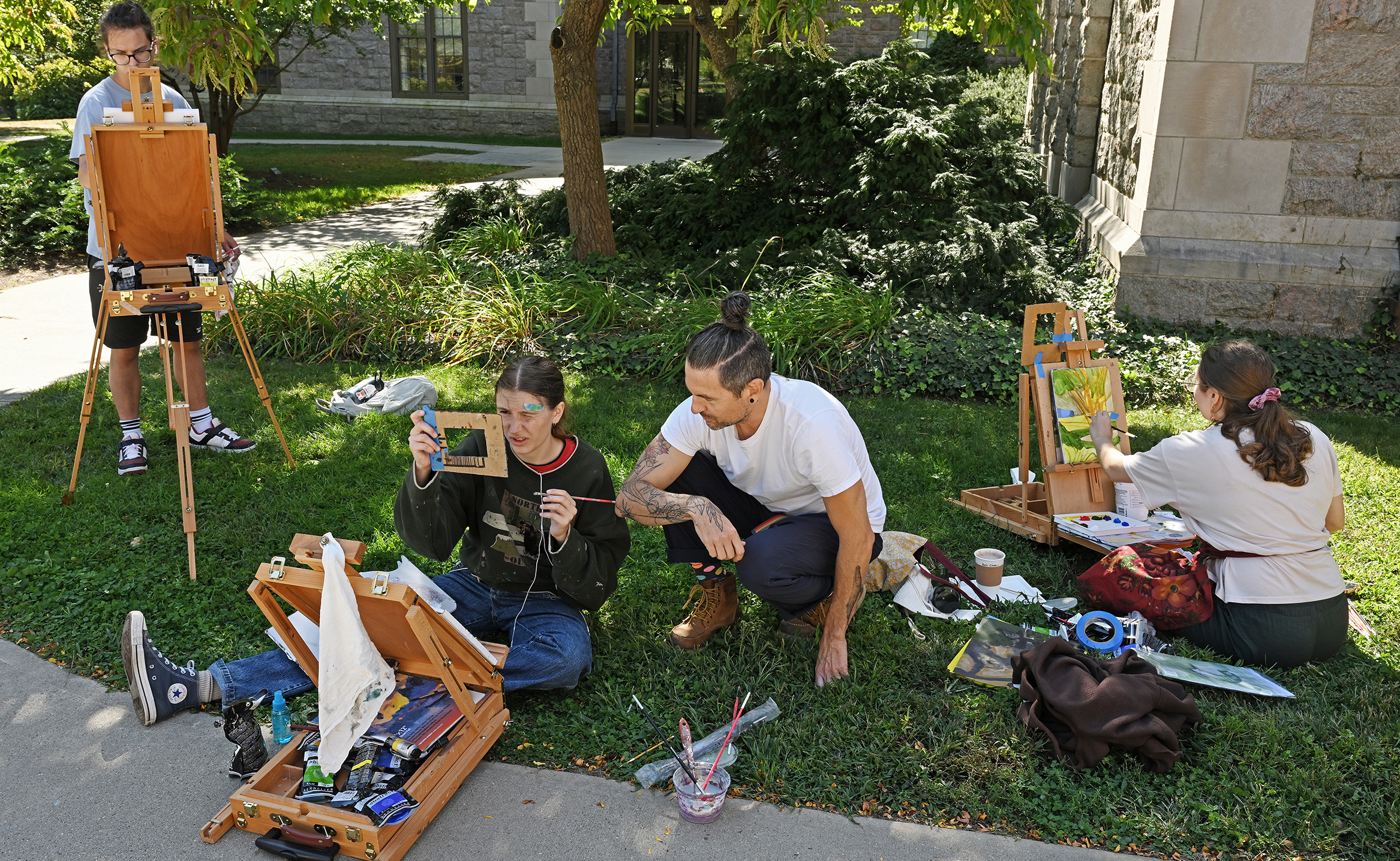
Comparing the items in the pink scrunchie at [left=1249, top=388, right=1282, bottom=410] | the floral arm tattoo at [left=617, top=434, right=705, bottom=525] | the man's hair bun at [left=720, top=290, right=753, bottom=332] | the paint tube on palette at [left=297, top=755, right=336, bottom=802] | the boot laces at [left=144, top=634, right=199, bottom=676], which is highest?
the man's hair bun at [left=720, top=290, right=753, bottom=332]

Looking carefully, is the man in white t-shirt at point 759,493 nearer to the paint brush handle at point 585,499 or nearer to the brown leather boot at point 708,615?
the brown leather boot at point 708,615

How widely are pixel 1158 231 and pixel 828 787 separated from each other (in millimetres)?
5328

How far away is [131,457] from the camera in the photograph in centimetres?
487

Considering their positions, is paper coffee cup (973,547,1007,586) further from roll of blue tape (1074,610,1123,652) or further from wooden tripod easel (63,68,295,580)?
wooden tripod easel (63,68,295,580)

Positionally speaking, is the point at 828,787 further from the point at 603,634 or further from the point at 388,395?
the point at 388,395

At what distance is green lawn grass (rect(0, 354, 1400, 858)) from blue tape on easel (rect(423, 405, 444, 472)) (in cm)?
87

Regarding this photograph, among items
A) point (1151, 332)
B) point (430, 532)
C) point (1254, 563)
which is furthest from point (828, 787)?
point (1151, 332)

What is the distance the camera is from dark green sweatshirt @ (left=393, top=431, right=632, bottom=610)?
123 inches

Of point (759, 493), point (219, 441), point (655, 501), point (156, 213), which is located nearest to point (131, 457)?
point (219, 441)

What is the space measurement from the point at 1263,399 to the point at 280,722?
329cm

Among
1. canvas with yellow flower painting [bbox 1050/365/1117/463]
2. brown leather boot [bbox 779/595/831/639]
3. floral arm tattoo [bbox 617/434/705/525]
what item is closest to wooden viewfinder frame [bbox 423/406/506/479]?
floral arm tattoo [bbox 617/434/705/525]

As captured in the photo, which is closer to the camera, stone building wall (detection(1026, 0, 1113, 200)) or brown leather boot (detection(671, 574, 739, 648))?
brown leather boot (detection(671, 574, 739, 648))

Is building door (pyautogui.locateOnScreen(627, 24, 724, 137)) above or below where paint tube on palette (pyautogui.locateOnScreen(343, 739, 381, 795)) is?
above

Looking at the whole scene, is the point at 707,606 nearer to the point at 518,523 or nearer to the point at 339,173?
the point at 518,523
